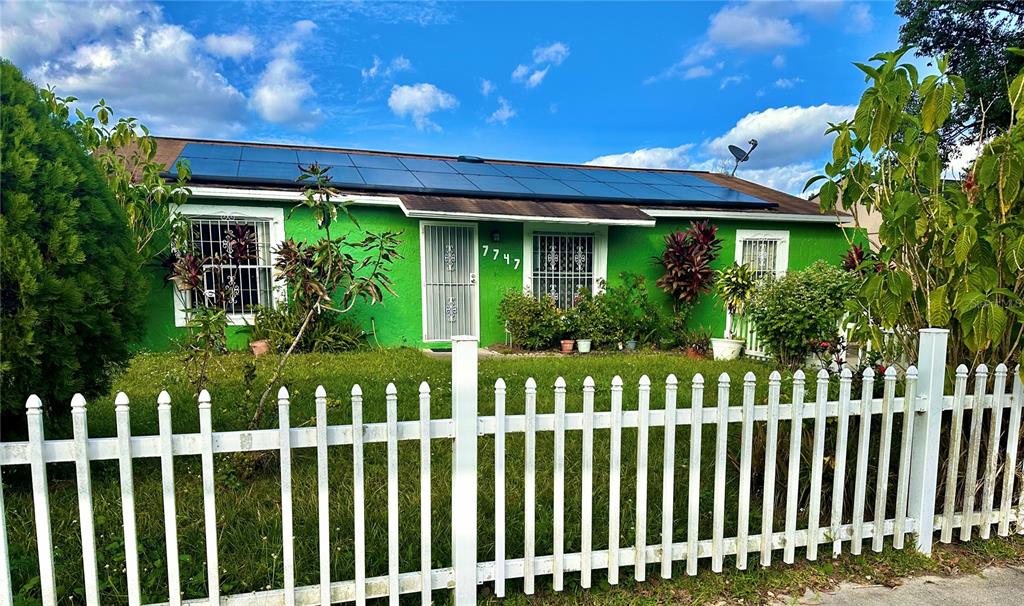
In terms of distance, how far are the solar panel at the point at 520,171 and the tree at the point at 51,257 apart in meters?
9.58

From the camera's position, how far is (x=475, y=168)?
1212 centimetres

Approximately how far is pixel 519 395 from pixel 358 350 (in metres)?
3.74

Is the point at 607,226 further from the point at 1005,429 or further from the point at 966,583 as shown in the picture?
the point at 966,583

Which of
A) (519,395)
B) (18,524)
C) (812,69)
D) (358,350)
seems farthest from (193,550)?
(812,69)

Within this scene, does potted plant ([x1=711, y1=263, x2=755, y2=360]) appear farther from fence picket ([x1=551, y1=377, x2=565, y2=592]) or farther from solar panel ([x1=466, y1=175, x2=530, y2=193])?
fence picket ([x1=551, y1=377, x2=565, y2=592])

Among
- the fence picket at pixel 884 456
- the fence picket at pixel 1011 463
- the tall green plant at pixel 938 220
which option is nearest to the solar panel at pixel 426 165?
the tall green plant at pixel 938 220

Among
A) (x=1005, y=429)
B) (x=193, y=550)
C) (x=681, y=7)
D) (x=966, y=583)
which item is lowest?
(x=966, y=583)

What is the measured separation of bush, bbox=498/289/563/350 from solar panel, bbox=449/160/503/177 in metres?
3.71

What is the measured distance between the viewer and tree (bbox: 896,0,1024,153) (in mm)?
9805

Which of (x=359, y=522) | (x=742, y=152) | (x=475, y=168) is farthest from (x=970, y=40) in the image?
(x=359, y=522)

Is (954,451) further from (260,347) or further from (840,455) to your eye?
(260,347)

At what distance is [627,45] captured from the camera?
28.7 feet

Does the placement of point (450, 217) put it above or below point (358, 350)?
above

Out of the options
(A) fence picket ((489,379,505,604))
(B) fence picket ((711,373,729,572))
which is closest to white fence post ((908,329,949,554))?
(B) fence picket ((711,373,729,572))
